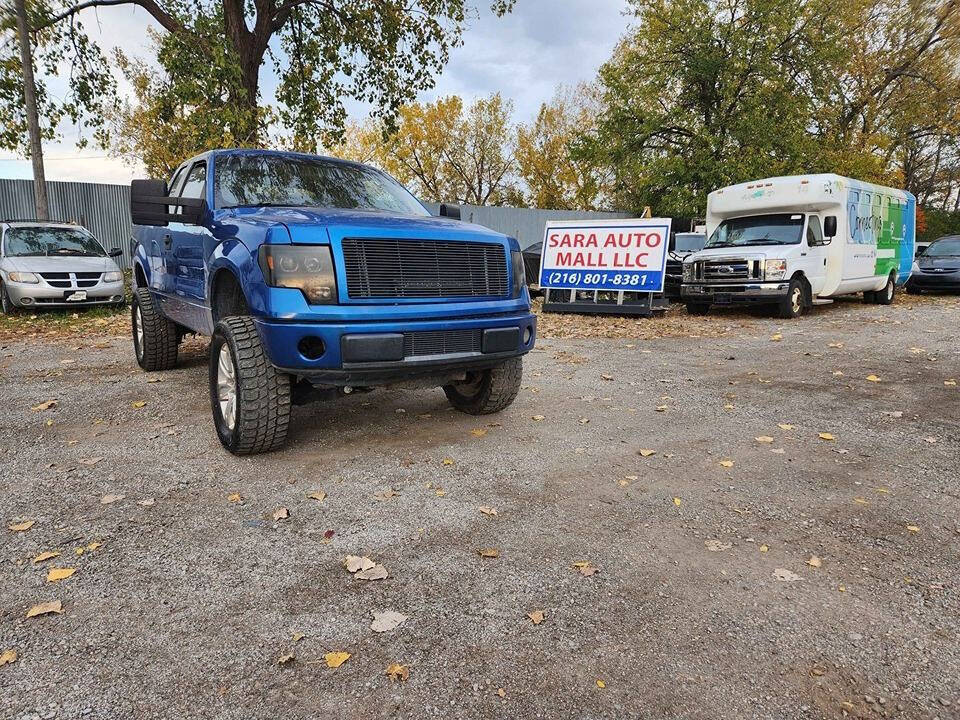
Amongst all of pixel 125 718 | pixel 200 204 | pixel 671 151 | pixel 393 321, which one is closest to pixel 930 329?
pixel 393 321

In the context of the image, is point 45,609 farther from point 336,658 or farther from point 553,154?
point 553,154

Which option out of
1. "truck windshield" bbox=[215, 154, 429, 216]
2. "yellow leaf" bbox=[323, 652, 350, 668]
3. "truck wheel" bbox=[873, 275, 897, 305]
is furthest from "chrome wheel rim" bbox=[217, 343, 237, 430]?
"truck wheel" bbox=[873, 275, 897, 305]

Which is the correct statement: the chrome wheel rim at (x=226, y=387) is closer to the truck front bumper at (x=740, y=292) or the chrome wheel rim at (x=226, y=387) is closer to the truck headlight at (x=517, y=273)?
the truck headlight at (x=517, y=273)

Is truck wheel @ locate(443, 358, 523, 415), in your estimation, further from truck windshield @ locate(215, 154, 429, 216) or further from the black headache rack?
the black headache rack

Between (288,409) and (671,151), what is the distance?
910 inches

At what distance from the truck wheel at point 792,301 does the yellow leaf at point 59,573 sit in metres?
11.7

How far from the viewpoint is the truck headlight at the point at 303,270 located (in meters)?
3.80

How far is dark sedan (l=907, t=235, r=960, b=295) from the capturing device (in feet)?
57.3

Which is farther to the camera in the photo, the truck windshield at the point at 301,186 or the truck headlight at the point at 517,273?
the truck windshield at the point at 301,186

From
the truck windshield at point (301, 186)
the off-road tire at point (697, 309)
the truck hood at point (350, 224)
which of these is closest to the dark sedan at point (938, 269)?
the off-road tire at point (697, 309)

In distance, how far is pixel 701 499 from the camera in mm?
3645

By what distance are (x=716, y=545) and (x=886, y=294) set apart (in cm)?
1507

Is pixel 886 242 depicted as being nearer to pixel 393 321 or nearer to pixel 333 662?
pixel 393 321

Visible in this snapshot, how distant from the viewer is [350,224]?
3.97 metres
